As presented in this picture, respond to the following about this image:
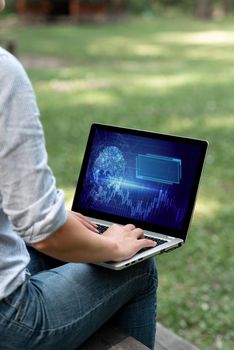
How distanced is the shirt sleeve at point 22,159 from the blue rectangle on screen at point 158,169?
0.53 metres

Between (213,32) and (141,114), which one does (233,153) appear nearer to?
(141,114)

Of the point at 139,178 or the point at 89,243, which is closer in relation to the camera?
the point at 89,243

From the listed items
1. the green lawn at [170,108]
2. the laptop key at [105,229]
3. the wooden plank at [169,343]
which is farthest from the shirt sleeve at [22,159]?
the green lawn at [170,108]

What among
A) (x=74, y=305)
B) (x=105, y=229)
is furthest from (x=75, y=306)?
(x=105, y=229)

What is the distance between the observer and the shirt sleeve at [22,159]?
127 cm

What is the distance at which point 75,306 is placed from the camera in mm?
1508

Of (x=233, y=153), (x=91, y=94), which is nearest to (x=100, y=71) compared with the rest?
(x=91, y=94)

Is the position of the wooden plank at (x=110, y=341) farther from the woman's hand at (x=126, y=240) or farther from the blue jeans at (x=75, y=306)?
the woman's hand at (x=126, y=240)

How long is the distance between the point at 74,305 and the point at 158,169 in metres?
0.48

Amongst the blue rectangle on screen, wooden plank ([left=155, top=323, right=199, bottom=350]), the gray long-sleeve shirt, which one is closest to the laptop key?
the blue rectangle on screen

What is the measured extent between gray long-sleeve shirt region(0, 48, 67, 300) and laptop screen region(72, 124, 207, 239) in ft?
1.65

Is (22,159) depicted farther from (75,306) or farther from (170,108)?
(170,108)

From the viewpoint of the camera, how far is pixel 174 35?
1623 centimetres

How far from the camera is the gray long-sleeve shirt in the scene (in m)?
1.27
